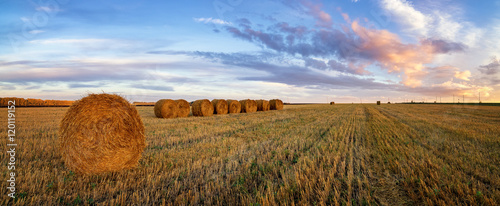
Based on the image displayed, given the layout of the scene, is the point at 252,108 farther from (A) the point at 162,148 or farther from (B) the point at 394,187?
(B) the point at 394,187

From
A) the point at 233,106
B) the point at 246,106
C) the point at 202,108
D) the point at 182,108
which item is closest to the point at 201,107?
the point at 202,108

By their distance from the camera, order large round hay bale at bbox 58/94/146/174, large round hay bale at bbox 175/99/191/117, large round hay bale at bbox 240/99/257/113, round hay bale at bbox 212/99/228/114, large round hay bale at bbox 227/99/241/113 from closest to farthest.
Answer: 1. large round hay bale at bbox 58/94/146/174
2. large round hay bale at bbox 175/99/191/117
3. round hay bale at bbox 212/99/228/114
4. large round hay bale at bbox 227/99/241/113
5. large round hay bale at bbox 240/99/257/113

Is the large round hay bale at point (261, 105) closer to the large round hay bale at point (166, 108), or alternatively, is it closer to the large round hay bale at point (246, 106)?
the large round hay bale at point (246, 106)

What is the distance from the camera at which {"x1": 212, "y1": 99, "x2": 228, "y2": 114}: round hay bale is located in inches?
818

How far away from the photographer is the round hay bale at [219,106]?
20781mm

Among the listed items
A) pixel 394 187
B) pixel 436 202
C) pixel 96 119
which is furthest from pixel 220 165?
pixel 436 202

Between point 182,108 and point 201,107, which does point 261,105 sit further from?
point 182,108

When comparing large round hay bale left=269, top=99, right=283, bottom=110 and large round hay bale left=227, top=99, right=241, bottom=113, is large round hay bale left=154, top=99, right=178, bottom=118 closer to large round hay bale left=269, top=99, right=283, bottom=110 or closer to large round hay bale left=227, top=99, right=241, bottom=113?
large round hay bale left=227, top=99, right=241, bottom=113

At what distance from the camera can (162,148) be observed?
22.6 ft

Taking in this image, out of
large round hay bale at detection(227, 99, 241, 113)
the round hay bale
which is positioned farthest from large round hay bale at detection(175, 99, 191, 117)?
large round hay bale at detection(227, 99, 241, 113)

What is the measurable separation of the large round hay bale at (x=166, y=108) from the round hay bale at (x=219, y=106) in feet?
14.1

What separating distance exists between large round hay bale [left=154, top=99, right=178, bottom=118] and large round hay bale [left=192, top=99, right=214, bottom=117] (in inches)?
77.2

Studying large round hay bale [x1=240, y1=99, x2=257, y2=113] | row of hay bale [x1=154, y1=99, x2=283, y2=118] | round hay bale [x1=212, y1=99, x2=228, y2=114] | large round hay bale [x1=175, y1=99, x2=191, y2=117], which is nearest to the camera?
row of hay bale [x1=154, y1=99, x2=283, y2=118]

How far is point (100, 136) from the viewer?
5312mm
